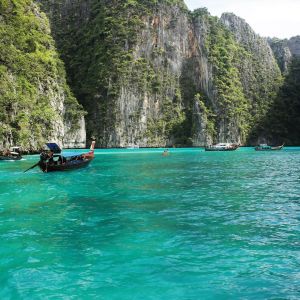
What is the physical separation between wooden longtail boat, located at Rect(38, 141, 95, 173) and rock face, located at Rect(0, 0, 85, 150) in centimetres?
2352

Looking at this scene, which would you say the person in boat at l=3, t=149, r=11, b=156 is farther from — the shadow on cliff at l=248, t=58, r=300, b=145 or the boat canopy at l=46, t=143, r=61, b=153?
the shadow on cliff at l=248, t=58, r=300, b=145

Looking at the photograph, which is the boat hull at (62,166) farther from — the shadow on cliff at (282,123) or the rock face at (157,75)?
the shadow on cliff at (282,123)

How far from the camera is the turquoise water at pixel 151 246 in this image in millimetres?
9555

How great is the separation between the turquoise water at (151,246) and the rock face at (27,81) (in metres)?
46.3

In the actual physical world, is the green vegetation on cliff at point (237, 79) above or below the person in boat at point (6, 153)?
above

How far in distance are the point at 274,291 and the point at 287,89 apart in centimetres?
15797

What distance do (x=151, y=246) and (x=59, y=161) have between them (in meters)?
31.1

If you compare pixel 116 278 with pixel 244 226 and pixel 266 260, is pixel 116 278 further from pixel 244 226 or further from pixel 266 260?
pixel 244 226

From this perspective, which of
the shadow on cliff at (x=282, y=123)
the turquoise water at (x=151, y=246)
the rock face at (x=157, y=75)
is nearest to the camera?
the turquoise water at (x=151, y=246)

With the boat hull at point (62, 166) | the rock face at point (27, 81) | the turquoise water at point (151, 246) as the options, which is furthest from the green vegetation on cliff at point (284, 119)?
the turquoise water at point (151, 246)

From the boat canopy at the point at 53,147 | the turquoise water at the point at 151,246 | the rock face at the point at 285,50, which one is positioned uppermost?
the rock face at the point at 285,50

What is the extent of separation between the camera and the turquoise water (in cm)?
955

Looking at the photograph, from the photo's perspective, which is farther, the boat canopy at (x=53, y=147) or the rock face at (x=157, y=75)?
the rock face at (x=157, y=75)

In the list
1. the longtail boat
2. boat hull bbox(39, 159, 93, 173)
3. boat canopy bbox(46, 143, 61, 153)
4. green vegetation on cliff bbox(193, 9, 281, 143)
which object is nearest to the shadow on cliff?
green vegetation on cliff bbox(193, 9, 281, 143)
